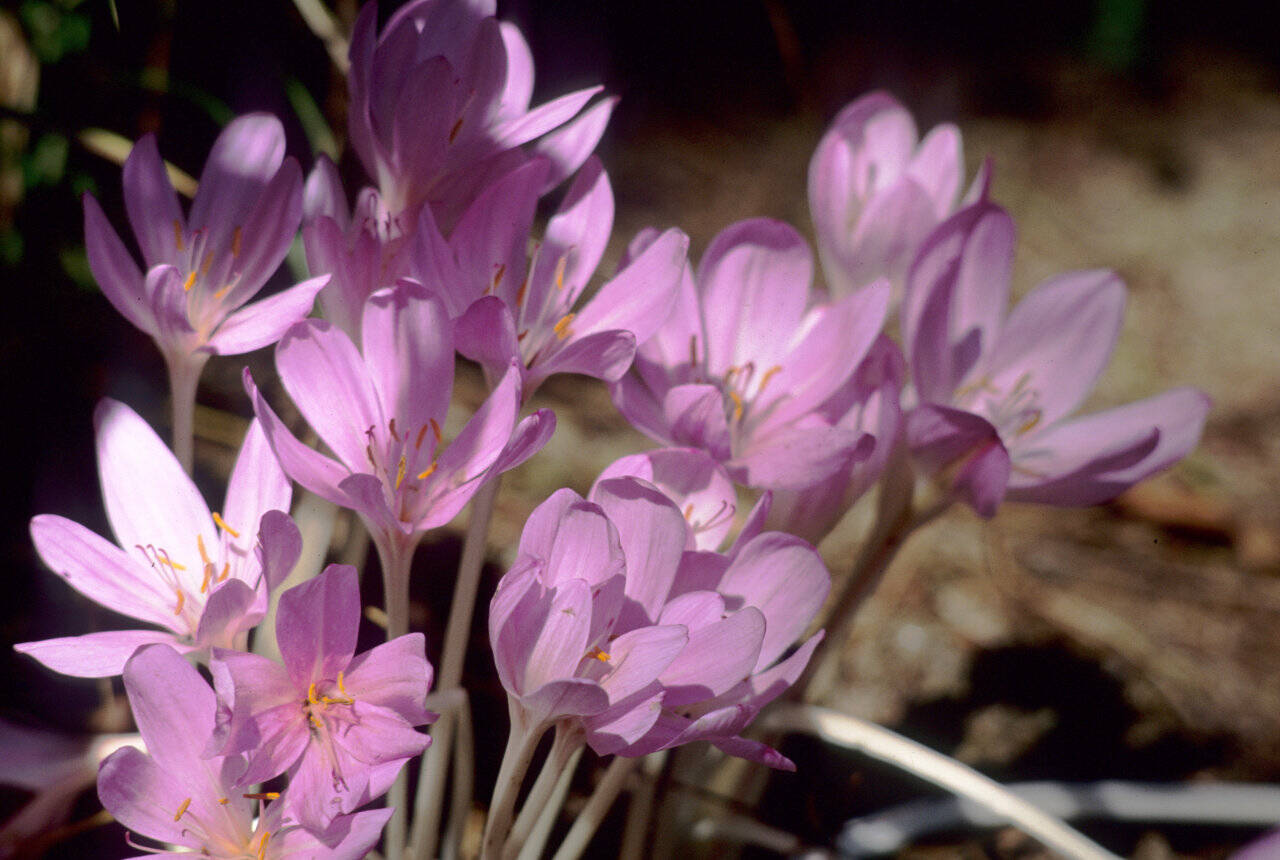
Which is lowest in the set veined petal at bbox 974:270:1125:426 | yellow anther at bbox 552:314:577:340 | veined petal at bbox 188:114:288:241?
veined petal at bbox 974:270:1125:426

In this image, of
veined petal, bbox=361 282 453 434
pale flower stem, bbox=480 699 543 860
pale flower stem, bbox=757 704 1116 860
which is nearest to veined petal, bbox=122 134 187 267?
veined petal, bbox=361 282 453 434

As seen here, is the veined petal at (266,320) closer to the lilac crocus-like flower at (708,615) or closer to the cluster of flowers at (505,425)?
the cluster of flowers at (505,425)

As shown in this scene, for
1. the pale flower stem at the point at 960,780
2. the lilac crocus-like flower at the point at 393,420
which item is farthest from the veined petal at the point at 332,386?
the pale flower stem at the point at 960,780

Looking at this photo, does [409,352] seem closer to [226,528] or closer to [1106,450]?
[226,528]

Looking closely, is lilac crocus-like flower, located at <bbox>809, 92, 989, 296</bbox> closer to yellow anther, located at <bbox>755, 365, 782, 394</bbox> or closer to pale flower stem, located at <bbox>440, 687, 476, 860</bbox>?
yellow anther, located at <bbox>755, 365, 782, 394</bbox>

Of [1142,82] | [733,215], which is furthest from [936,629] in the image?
[1142,82]
